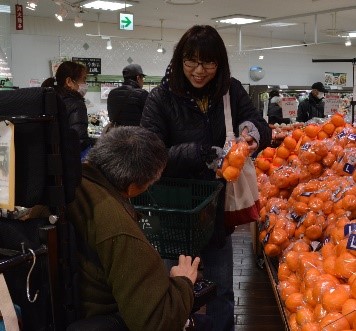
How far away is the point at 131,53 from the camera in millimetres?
14125

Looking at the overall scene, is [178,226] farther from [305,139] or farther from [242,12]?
[242,12]

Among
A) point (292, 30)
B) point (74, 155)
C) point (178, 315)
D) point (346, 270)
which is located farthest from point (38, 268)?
point (292, 30)

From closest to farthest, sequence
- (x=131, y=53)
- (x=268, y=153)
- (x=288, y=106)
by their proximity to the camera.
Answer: (x=268, y=153) → (x=288, y=106) → (x=131, y=53)

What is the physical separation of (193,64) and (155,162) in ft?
2.79

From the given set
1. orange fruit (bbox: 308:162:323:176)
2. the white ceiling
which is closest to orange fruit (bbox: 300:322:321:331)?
orange fruit (bbox: 308:162:323:176)

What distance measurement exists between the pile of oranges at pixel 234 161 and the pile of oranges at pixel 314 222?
53 cm

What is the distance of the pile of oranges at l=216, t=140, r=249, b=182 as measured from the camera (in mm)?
2254

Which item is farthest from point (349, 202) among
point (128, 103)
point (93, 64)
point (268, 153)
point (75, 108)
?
point (93, 64)

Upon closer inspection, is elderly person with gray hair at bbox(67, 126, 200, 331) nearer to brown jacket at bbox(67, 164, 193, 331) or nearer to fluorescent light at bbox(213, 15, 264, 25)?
brown jacket at bbox(67, 164, 193, 331)

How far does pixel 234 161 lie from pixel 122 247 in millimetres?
913

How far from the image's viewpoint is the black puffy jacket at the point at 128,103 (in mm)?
5633

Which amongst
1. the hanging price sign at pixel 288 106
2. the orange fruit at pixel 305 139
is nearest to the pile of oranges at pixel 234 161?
the orange fruit at pixel 305 139

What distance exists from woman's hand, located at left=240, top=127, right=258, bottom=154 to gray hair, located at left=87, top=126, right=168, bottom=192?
83 centimetres

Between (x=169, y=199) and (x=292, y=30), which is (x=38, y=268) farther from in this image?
(x=292, y=30)
